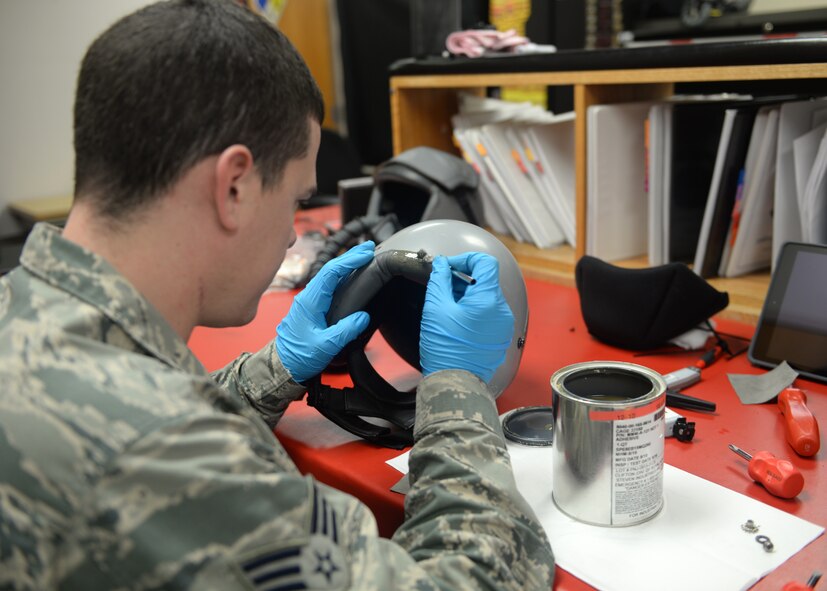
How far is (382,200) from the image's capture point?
1.72 m

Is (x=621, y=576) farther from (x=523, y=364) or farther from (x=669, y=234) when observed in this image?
(x=669, y=234)

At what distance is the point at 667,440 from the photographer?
90cm

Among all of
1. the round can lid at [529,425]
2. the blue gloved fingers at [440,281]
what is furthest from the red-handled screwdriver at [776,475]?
the blue gloved fingers at [440,281]

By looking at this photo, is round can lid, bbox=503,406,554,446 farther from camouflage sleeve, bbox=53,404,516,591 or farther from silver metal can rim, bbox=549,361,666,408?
camouflage sleeve, bbox=53,404,516,591

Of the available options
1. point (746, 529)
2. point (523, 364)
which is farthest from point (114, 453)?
point (523, 364)

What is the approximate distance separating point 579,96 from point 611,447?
873mm

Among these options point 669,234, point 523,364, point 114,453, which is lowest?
point 523,364

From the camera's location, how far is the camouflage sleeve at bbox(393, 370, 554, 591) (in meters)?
0.64

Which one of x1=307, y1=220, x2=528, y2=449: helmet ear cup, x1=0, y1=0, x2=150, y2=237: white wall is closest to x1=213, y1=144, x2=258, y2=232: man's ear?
x1=307, y1=220, x2=528, y2=449: helmet ear cup

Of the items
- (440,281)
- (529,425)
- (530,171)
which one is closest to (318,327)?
(440,281)

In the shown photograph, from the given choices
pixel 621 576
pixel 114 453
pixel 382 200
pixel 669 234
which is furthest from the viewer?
pixel 382 200

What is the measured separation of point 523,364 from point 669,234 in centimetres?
49

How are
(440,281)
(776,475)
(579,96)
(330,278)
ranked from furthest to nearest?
(579,96) < (330,278) < (440,281) < (776,475)

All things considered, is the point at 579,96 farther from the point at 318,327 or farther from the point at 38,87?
the point at 38,87
